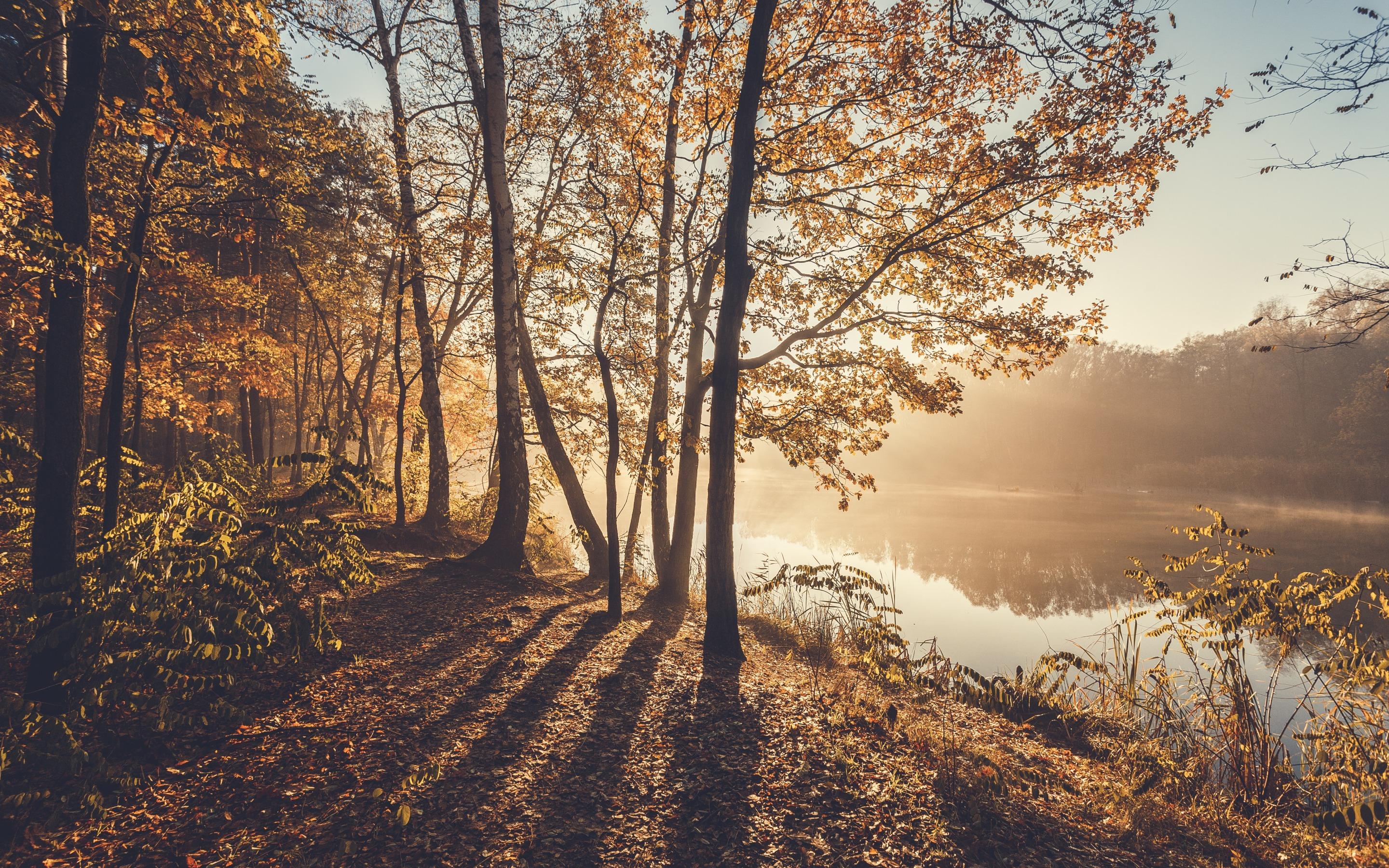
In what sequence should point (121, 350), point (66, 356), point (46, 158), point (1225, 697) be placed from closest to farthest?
point (66, 356) < point (121, 350) < point (1225, 697) < point (46, 158)

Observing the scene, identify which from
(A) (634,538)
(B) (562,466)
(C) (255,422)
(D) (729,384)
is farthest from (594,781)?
(C) (255,422)

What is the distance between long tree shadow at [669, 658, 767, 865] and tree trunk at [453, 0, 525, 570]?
13.6ft

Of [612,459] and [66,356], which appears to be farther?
[612,459]

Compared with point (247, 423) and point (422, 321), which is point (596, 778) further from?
point (247, 423)

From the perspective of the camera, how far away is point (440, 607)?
18.1 ft

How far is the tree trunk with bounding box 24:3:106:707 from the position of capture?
2.67m

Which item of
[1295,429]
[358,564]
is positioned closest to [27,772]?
[358,564]

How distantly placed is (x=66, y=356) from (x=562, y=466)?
21.8ft

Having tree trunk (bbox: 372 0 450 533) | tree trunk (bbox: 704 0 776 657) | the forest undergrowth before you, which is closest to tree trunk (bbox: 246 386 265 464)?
tree trunk (bbox: 372 0 450 533)

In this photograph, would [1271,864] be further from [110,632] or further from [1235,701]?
[110,632]

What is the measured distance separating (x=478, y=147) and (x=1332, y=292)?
1150 cm

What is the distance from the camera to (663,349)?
8.56m

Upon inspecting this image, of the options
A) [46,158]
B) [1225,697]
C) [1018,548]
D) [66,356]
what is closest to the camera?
[66,356]

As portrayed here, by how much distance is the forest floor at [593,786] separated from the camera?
239 cm
